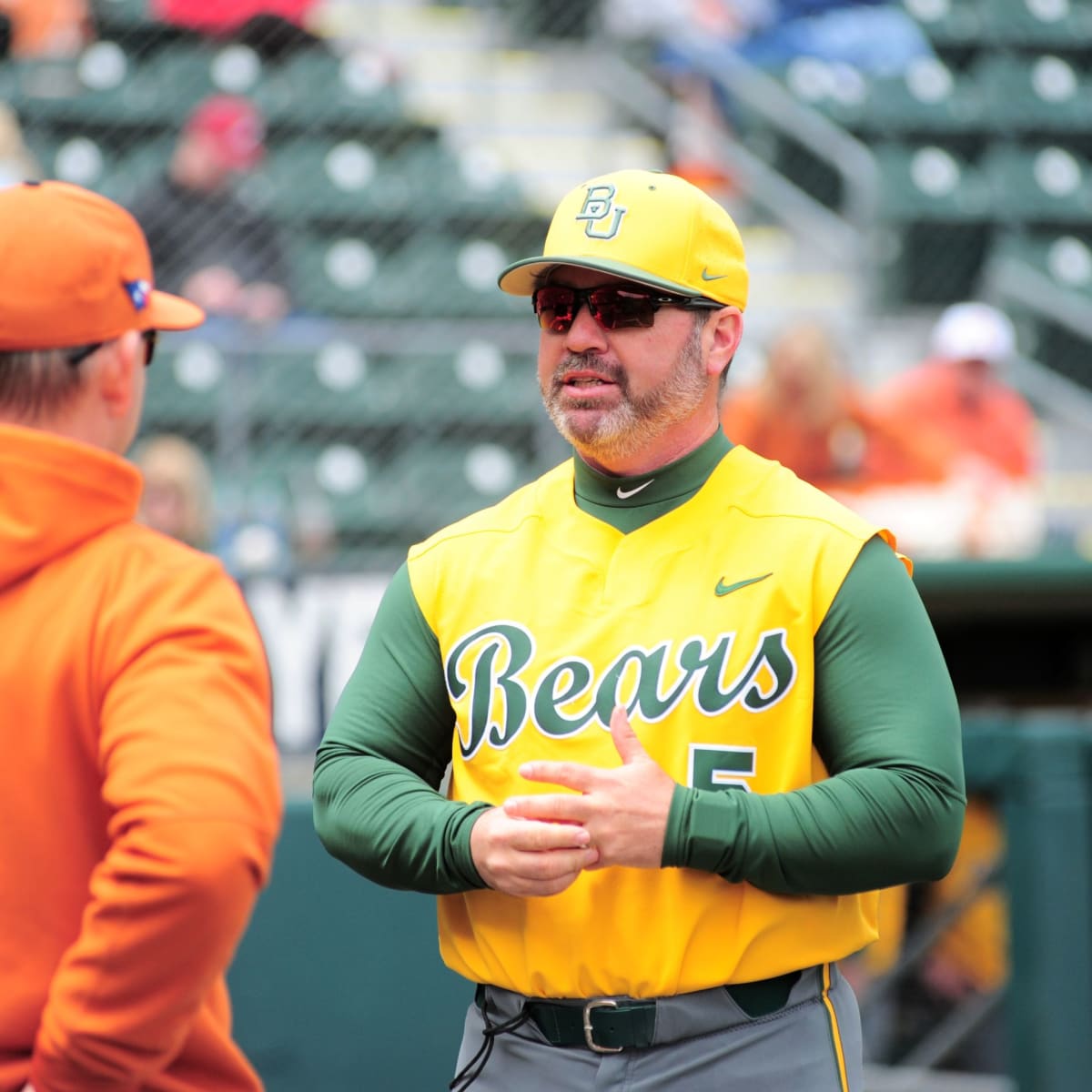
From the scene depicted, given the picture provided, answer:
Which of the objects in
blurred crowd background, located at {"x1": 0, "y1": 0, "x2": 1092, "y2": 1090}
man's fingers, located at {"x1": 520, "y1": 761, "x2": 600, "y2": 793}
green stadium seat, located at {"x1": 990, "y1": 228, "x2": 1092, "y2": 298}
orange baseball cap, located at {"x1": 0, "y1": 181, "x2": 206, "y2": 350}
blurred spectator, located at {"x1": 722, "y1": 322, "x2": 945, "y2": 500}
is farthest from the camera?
green stadium seat, located at {"x1": 990, "y1": 228, "x2": 1092, "y2": 298}

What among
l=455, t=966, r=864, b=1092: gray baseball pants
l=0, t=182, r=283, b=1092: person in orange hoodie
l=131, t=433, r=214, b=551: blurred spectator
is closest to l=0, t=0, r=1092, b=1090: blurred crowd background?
l=131, t=433, r=214, b=551: blurred spectator

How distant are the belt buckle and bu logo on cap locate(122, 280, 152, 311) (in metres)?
0.97

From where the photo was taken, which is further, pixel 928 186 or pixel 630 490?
pixel 928 186

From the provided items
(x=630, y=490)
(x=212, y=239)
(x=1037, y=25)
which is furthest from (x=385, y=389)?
(x=1037, y=25)

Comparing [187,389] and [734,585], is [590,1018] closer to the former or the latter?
[734,585]

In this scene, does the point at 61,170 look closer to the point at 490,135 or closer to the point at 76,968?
the point at 490,135

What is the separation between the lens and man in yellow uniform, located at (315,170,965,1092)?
1776 millimetres

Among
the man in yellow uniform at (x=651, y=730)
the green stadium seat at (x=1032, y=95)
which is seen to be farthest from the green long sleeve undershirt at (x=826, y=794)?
the green stadium seat at (x=1032, y=95)

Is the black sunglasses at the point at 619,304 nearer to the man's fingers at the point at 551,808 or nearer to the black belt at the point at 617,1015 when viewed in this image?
the man's fingers at the point at 551,808

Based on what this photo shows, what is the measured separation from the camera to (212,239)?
6812 millimetres

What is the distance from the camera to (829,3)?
8.80m

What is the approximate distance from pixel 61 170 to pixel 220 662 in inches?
252

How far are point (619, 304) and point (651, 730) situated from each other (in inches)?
21.6

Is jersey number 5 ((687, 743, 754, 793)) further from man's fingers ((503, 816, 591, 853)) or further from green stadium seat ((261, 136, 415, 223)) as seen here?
green stadium seat ((261, 136, 415, 223))
